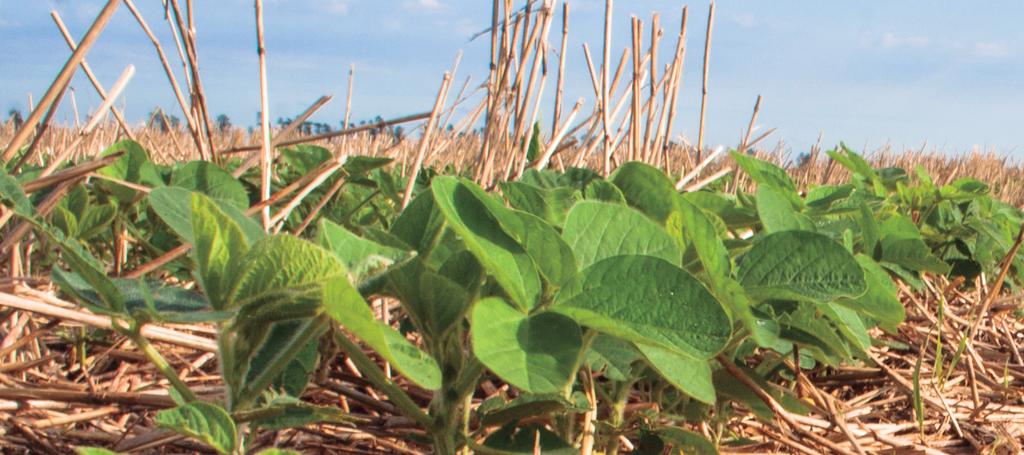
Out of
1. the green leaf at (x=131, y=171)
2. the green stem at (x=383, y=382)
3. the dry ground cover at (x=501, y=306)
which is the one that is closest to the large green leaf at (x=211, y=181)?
the dry ground cover at (x=501, y=306)

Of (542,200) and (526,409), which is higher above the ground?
(542,200)

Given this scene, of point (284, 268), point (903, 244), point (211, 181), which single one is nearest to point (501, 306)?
point (284, 268)

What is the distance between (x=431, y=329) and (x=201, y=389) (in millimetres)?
504

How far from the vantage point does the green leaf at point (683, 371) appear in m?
0.55

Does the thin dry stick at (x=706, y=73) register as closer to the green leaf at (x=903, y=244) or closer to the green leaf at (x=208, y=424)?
the green leaf at (x=903, y=244)

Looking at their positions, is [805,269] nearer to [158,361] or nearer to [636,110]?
[158,361]

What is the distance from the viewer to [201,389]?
3.22ft

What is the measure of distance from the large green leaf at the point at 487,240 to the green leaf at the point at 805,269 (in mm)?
173

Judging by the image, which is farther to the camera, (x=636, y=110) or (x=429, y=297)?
(x=636, y=110)

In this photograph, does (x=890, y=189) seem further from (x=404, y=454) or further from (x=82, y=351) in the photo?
(x=82, y=351)

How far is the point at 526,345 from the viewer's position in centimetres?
49

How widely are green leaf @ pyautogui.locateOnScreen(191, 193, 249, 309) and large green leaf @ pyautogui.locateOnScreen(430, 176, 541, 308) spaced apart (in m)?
0.11

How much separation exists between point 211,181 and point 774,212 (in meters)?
0.61

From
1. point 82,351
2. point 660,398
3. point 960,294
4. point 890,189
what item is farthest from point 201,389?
point 960,294
